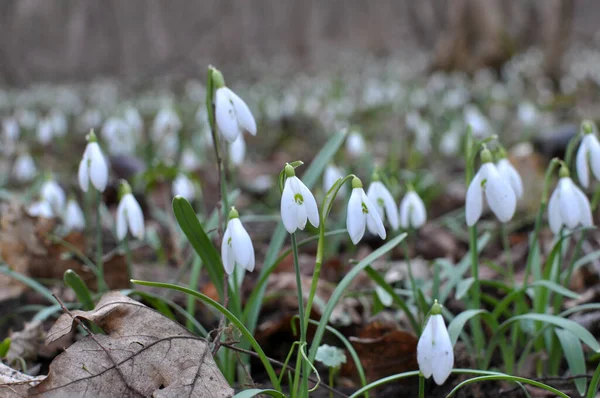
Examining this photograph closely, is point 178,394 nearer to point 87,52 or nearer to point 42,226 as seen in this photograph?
point 42,226

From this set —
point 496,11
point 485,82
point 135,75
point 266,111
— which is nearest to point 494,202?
point 266,111

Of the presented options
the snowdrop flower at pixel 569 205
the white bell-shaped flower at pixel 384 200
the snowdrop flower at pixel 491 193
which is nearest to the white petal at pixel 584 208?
the snowdrop flower at pixel 569 205

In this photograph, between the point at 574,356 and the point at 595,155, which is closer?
the point at 574,356

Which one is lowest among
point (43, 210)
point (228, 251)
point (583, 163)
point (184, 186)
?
point (43, 210)

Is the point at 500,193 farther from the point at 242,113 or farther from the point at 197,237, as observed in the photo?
the point at 197,237

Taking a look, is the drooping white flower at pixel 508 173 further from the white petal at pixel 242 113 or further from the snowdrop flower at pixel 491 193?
the white petal at pixel 242 113

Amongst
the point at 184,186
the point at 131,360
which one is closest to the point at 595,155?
the point at 131,360
